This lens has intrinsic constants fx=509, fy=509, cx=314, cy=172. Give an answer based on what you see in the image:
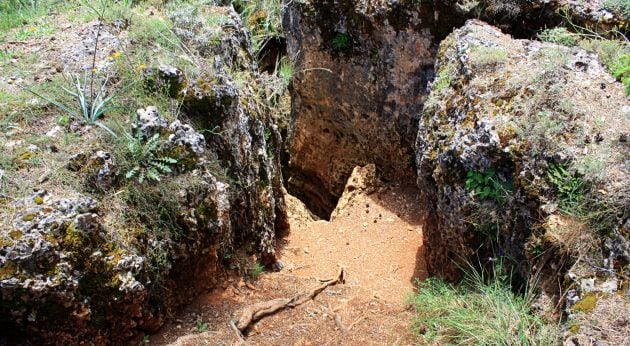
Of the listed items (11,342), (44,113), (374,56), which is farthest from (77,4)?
(11,342)

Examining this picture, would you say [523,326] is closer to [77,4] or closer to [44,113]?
[44,113]

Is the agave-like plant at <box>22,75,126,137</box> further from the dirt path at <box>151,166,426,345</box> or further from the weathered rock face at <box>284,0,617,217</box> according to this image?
the weathered rock face at <box>284,0,617,217</box>

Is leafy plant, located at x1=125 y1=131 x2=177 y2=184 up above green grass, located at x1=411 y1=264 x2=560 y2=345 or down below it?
above

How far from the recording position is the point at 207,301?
4.52m

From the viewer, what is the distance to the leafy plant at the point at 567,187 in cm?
354

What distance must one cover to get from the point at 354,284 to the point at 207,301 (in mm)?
1917

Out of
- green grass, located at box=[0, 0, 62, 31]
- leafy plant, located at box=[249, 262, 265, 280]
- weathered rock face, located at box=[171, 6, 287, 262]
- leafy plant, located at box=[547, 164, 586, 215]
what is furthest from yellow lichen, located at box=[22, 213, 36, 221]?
leafy plant, located at box=[547, 164, 586, 215]

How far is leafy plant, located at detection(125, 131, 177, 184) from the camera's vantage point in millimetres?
3965

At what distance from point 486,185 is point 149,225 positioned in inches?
109

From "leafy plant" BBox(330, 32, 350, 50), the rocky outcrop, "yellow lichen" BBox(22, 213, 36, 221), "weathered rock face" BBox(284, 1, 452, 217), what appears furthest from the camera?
"leafy plant" BBox(330, 32, 350, 50)

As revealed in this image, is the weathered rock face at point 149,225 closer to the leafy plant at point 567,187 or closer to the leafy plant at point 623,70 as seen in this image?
the leafy plant at point 567,187

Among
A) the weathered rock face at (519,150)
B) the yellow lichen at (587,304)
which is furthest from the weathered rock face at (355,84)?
the yellow lichen at (587,304)

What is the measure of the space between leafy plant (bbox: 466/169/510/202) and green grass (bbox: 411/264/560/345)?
67 centimetres

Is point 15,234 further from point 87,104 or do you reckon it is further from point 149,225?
point 87,104
